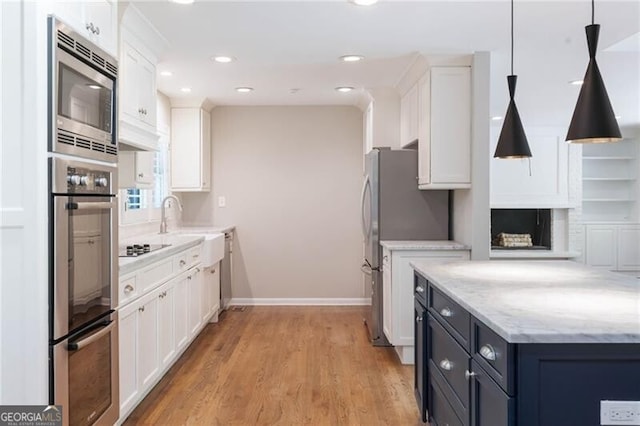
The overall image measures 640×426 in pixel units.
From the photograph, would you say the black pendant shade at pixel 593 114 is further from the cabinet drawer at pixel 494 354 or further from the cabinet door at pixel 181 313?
the cabinet door at pixel 181 313

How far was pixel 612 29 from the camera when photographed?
3.15 m

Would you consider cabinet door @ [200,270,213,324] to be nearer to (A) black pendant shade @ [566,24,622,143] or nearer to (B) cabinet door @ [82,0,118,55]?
(B) cabinet door @ [82,0,118,55]

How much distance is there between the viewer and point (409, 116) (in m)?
4.43

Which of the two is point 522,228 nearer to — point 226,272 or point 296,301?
point 296,301

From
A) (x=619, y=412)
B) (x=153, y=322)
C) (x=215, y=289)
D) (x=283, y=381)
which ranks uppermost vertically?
(x=619, y=412)

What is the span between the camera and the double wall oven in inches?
70.9

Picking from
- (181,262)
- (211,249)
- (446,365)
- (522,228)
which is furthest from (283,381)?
(522,228)

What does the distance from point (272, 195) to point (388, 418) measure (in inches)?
137

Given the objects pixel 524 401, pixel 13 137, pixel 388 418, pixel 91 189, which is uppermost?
pixel 13 137

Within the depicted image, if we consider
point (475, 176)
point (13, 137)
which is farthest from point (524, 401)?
point (475, 176)

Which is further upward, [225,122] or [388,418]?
[225,122]

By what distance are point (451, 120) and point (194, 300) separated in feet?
7.99

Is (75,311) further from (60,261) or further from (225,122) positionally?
(225,122)

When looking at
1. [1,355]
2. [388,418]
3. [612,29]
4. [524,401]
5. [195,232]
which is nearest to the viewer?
[524,401]
